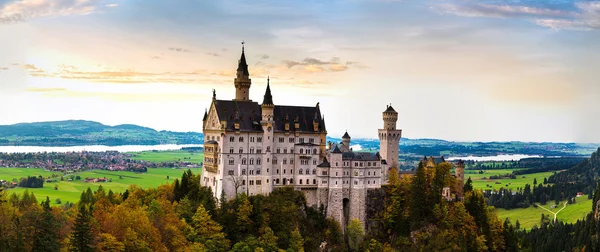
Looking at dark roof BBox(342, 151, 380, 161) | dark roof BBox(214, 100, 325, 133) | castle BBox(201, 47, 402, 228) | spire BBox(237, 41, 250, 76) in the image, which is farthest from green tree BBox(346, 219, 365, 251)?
spire BBox(237, 41, 250, 76)

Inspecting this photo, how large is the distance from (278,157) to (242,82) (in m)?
13.7

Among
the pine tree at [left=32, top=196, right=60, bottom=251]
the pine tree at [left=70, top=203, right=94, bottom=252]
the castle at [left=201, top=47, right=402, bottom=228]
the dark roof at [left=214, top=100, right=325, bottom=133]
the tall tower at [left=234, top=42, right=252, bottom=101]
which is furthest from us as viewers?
the tall tower at [left=234, top=42, right=252, bottom=101]

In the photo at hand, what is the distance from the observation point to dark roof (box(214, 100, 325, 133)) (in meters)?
106

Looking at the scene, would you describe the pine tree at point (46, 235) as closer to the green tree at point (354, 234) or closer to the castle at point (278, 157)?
the castle at point (278, 157)

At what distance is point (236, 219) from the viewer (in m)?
100

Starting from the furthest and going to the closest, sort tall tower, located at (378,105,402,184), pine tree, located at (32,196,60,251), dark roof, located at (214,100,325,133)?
1. tall tower, located at (378,105,402,184)
2. dark roof, located at (214,100,325,133)
3. pine tree, located at (32,196,60,251)

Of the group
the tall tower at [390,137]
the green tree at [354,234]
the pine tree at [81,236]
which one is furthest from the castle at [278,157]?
the pine tree at [81,236]

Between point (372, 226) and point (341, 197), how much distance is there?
22.8 ft

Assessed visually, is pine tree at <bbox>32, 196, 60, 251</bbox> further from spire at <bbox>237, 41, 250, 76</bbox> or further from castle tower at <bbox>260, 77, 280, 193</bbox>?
spire at <bbox>237, 41, 250, 76</bbox>

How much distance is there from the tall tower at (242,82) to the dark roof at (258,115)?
3920mm

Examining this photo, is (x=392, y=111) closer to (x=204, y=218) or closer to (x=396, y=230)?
(x=396, y=230)

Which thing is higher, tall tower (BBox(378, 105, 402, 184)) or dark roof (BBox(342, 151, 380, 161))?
tall tower (BBox(378, 105, 402, 184))

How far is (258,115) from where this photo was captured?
108 metres

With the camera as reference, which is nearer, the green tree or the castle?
the castle
